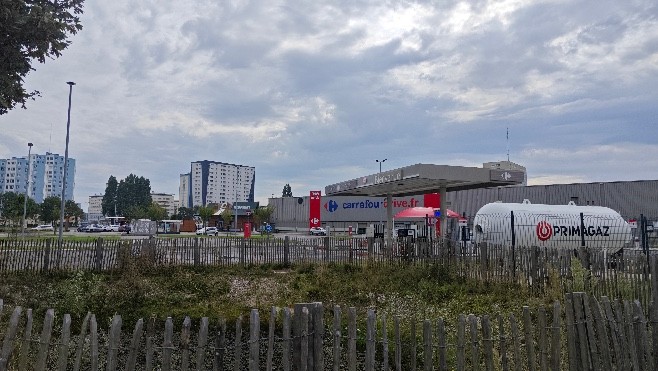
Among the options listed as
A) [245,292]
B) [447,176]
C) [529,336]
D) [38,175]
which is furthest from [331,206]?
[38,175]

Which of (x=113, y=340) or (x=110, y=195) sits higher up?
(x=110, y=195)

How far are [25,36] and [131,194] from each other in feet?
411

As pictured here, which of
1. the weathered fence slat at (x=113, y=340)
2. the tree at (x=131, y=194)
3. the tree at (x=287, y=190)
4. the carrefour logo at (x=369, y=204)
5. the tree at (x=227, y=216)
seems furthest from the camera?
the tree at (x=287, y=190)

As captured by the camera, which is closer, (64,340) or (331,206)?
(64,340)

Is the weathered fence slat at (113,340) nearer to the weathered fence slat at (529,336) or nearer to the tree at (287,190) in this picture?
the weathered fence slat at (529,336)

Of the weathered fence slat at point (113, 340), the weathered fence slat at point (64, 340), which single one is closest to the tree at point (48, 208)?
the weathered fence slat at point (64, 340)

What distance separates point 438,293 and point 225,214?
254ft

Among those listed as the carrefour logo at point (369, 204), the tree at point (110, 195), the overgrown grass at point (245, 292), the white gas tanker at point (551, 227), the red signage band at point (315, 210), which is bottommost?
the overgrown grass at point (245, 292)

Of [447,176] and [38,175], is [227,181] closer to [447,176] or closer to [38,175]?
[38,175]

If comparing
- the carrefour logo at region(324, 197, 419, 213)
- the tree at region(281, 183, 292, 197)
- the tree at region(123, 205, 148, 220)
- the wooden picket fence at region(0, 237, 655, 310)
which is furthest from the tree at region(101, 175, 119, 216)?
the wooden picket fence at region(0, 237, 655, 310)

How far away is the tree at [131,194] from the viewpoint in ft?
422

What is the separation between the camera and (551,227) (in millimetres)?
20734

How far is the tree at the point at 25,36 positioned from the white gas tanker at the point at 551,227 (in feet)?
54.7

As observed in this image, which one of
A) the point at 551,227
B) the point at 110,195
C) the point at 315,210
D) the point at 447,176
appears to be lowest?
the point at 551,227
